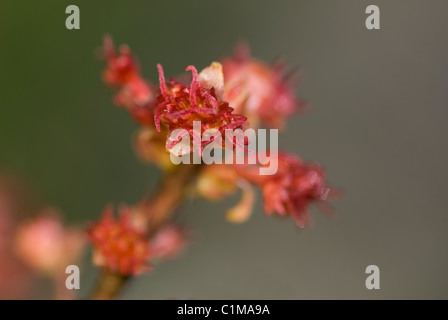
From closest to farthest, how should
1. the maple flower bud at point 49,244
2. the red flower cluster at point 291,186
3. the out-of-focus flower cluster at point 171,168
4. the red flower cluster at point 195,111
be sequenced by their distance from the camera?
the red flower cluster at point 195,111
the out-of-focus flower cluster at point 171,168
the red flower cluster at point 291,186
the maple flower bud at point 49,244

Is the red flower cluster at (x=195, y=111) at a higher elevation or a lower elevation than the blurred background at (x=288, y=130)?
lower

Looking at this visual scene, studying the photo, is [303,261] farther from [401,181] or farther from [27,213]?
[27,213]

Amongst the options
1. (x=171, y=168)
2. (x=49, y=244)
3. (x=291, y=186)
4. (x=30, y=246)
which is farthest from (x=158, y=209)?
(x=30, y=246)

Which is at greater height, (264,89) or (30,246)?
(264,89)

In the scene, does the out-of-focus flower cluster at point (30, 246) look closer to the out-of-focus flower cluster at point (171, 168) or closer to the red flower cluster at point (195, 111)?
the out-of-focus flower cluster at point (171, 168)

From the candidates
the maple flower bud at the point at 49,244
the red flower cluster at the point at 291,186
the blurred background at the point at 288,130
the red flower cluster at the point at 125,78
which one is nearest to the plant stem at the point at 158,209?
the red flower cluster at the point at 291,186

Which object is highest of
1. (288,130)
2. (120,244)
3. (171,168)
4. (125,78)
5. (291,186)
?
(288,130)

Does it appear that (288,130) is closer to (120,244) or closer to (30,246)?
(30,246)

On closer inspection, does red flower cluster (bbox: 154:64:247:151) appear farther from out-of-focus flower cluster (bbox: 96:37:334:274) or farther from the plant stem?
the plant stem

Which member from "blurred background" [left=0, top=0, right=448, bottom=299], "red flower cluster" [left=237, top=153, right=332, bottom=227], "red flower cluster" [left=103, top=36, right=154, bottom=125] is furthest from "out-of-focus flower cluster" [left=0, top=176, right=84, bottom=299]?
"blurred background" [left=0, top=0, right=448, bottom=299]
